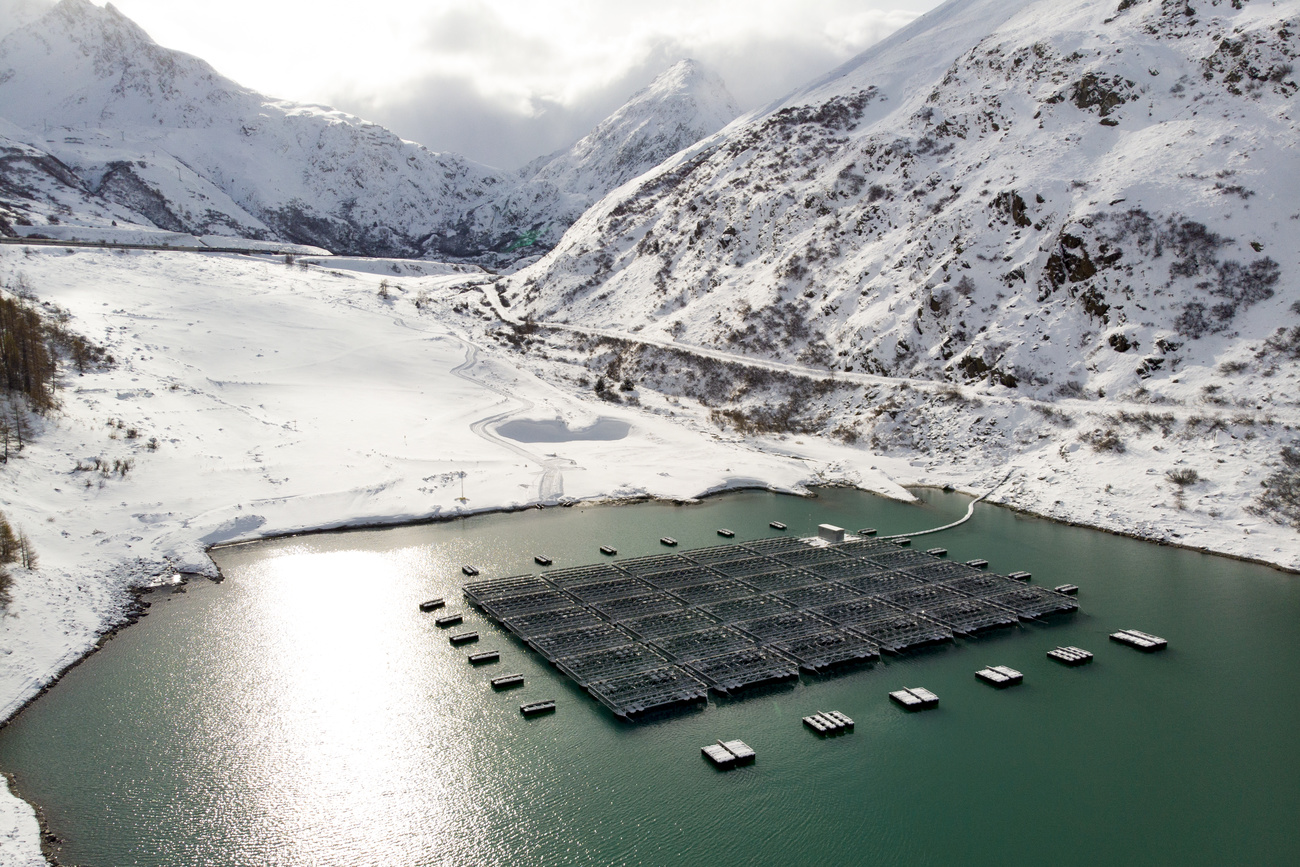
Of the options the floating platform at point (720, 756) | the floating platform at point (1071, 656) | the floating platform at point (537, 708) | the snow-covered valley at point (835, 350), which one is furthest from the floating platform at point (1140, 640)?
the floating platform at point (537, 708)

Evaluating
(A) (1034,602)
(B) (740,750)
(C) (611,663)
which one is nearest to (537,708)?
(C) (611,663)

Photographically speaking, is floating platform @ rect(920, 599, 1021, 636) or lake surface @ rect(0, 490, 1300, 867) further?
floating platform @ rect(920, 599, 1021, 636)

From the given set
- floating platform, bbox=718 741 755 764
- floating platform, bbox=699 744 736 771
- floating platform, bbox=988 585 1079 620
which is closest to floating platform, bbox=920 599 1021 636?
floating platform, bbox=988 585 1079 620

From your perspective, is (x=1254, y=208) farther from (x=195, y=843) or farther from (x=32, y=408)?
(x=32, y=408)

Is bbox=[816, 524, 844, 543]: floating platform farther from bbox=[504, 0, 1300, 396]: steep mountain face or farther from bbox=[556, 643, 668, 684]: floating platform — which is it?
bbox=[504, 0, 1300, 396]: steep mountain face

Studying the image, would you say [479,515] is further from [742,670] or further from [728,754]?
[728,754]

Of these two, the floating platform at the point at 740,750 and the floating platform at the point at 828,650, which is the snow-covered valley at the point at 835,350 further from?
the floating platform at the point at 828,650

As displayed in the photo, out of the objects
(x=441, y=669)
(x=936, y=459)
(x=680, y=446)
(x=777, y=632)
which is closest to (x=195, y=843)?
(x=441, y=669)
